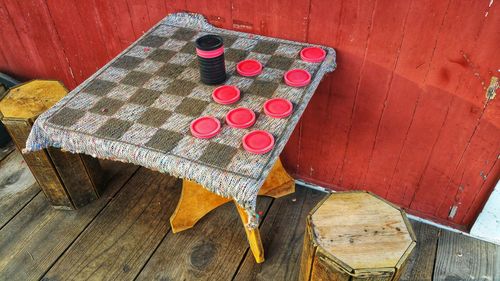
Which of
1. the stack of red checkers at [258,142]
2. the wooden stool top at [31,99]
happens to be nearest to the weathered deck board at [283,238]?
the stack of red checkers at [258,142]

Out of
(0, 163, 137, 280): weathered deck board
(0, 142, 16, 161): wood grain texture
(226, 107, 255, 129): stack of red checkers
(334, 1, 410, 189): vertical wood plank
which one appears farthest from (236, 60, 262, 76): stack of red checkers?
(0, 142, 16, 161): wood grain texture

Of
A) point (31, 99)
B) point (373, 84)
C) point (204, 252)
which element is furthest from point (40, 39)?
point (373, 84)

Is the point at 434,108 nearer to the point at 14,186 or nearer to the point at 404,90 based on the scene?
the point at 404,90

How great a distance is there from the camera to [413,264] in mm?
1938

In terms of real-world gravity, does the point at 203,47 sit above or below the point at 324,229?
above

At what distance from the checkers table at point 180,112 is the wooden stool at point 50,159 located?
1.76ft

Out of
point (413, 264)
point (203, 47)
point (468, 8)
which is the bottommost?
point (413, 264)

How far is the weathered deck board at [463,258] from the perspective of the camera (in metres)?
1.89

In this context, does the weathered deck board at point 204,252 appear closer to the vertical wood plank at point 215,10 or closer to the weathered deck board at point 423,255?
the weathered deck board at point 423,255

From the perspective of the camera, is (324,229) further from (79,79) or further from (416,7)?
(79,79)

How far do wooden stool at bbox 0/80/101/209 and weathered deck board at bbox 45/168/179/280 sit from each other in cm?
18

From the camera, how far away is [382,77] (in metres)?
1.78

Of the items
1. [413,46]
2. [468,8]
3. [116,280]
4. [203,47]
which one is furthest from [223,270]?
[468,8]

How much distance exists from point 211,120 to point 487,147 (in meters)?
1.28
